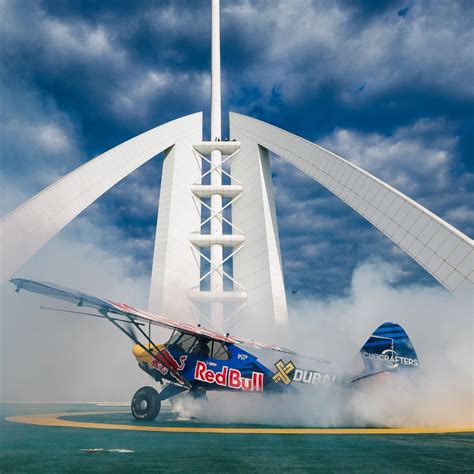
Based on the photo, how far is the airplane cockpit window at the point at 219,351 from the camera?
13367 millimetres

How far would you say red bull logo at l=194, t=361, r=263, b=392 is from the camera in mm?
12656

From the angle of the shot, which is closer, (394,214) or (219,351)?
(219,351)

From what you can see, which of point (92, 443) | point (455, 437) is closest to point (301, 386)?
point (455, 437)

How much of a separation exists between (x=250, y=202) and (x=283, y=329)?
1164 cm

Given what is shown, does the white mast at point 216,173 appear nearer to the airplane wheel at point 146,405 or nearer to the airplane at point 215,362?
the airplane at point 215,362

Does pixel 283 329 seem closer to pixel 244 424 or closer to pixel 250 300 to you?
pixel 250 300

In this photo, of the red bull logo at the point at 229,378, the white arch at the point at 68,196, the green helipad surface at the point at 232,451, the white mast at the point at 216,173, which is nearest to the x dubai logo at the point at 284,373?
the red bull logo at the point at 229,378

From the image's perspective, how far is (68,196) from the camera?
24.4 m

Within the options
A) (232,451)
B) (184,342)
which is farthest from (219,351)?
(232,451)

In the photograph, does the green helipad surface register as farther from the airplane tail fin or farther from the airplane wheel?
the airplane wheel

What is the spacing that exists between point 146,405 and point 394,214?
14.2 metres

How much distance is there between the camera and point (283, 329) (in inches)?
1231

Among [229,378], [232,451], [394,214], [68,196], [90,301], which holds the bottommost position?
[232,451]

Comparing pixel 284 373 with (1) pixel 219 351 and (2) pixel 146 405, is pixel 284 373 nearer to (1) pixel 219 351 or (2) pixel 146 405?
(1) pixel 219 351
